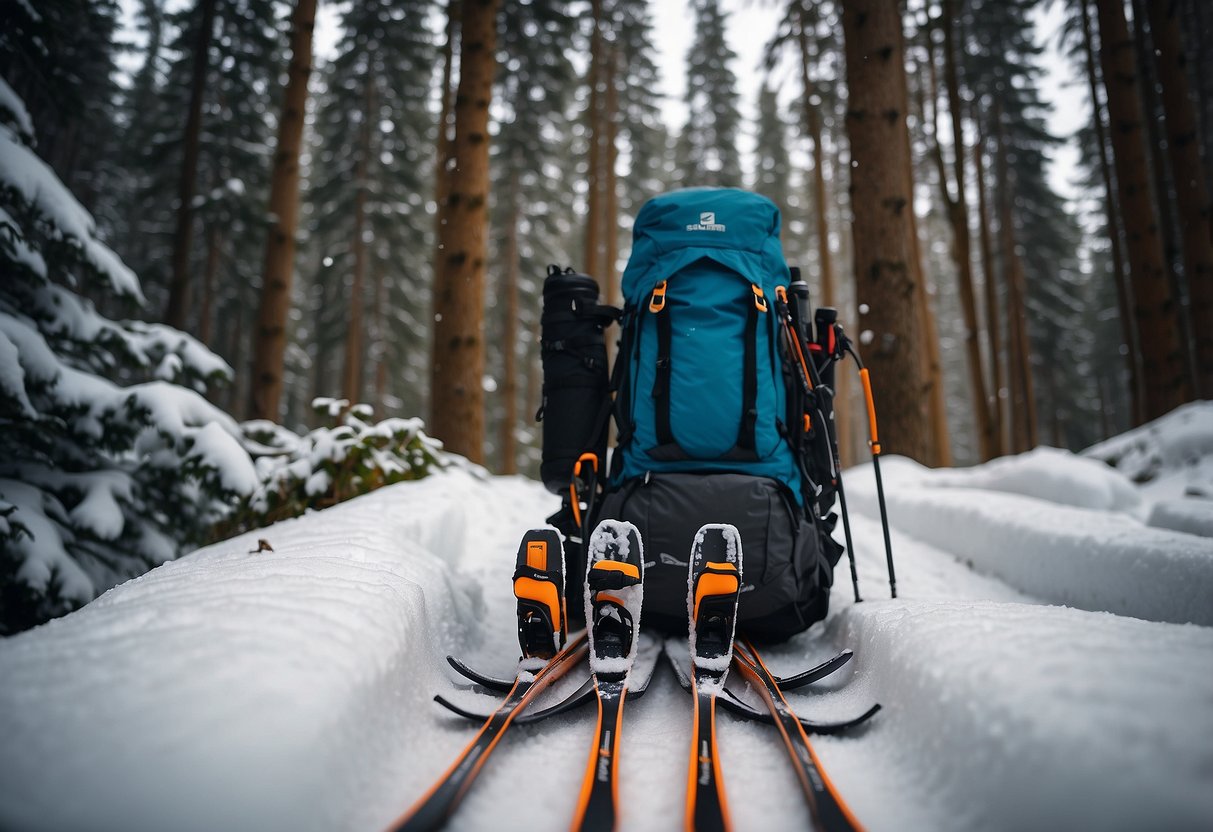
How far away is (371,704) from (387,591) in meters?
0.44

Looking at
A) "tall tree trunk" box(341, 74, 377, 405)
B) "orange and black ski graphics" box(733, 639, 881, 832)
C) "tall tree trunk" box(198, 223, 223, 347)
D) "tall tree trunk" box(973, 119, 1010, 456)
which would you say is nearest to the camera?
"orange and black ski graphics" box(733, 639, 881, 832)

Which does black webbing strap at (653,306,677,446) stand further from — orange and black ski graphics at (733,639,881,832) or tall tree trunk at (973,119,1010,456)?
tall tree trunk at (973,119,1010,456)

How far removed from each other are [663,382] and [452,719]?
1.43 meters

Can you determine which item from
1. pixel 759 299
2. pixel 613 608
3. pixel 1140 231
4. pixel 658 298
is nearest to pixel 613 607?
pixel 613 608

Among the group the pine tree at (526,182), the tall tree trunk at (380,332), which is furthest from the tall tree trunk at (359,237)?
the pine tree at (526,182)

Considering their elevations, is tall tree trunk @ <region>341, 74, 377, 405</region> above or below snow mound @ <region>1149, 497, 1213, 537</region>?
above

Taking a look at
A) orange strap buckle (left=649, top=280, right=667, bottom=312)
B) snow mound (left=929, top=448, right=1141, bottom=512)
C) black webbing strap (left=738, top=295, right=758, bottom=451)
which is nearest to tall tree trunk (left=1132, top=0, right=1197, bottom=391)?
snow mound (left=929, top=448, right=1141, bottom=512)

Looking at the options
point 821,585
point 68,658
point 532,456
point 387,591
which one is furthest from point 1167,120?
point 532,456

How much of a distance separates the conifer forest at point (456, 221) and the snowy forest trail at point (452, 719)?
5.80ft

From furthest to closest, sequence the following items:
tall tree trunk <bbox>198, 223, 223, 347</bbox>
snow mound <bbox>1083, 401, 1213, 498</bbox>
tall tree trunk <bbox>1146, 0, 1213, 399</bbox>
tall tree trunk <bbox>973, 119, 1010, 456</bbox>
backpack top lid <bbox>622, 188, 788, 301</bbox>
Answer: tall tree trunk <bbox>198, 223, 223, 347</bbox> → tall tree trunk <bbox>973, 119, 1010, 456</bbox> → tall tree trunk <bbox>1146, 0, 1213, 399</bbox> → snow mound <bbox>1083, 401, 1213, 498</bbox> → backpack top lid <bbox>622, 188, 788, 301</bbox>

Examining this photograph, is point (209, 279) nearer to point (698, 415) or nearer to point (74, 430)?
point (74, 430)

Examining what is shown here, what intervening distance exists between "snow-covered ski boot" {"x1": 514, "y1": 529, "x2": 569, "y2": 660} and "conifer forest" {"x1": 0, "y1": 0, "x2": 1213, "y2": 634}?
216 cm

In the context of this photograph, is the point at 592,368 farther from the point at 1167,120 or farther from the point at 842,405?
the point at 842,405

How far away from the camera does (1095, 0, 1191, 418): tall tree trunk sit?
7430 millimetres
